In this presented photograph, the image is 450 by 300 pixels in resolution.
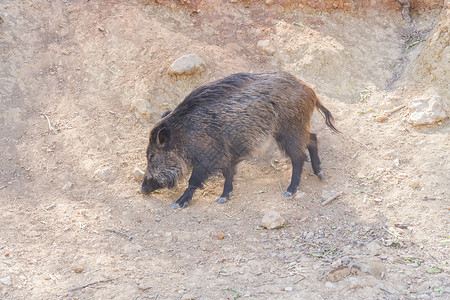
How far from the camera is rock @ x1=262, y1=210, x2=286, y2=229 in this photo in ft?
17.0

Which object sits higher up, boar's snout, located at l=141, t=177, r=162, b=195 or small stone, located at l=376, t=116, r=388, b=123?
small stone, located at l=376, t=116, r=388, b=123

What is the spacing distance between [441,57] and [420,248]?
138 inches

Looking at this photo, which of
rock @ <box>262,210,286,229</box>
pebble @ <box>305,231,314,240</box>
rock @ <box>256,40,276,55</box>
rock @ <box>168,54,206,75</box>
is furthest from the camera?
rock @ <box>256,40,276,55</box>

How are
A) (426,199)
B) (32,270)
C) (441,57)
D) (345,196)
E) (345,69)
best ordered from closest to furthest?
1. (32,270)
2. (426,199)
3. (345,196)
4. (441,57)
5. (345,69)

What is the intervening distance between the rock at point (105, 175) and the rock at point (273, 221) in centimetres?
218

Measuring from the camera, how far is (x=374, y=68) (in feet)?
25.3

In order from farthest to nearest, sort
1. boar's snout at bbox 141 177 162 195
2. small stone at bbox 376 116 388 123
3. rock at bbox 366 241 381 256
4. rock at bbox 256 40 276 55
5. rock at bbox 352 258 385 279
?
rock at bbox 256 40 276 55
small stone at bbox 376 116 388 123
boar's snout at bbox 141 177 162 195
rock at bbox 366 241 381 256
rock at bbox 352 258 385 279

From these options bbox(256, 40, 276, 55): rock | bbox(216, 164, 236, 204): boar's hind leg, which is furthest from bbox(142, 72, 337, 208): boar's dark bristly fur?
bbox(256, 40, 276, 55): rock

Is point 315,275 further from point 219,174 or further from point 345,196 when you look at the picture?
point 219,174

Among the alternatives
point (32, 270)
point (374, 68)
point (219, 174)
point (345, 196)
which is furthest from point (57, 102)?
point (374, 68)

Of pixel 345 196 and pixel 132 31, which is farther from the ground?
pixel 132 31

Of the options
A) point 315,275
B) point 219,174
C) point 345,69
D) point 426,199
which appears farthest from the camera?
point 345,69

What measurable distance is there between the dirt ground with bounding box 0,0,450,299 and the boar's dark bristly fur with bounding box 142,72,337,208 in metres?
0.35

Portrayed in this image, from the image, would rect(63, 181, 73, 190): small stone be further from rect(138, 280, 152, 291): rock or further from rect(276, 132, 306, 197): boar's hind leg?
rect(276, 132, 306, 197): boar's hind leg
